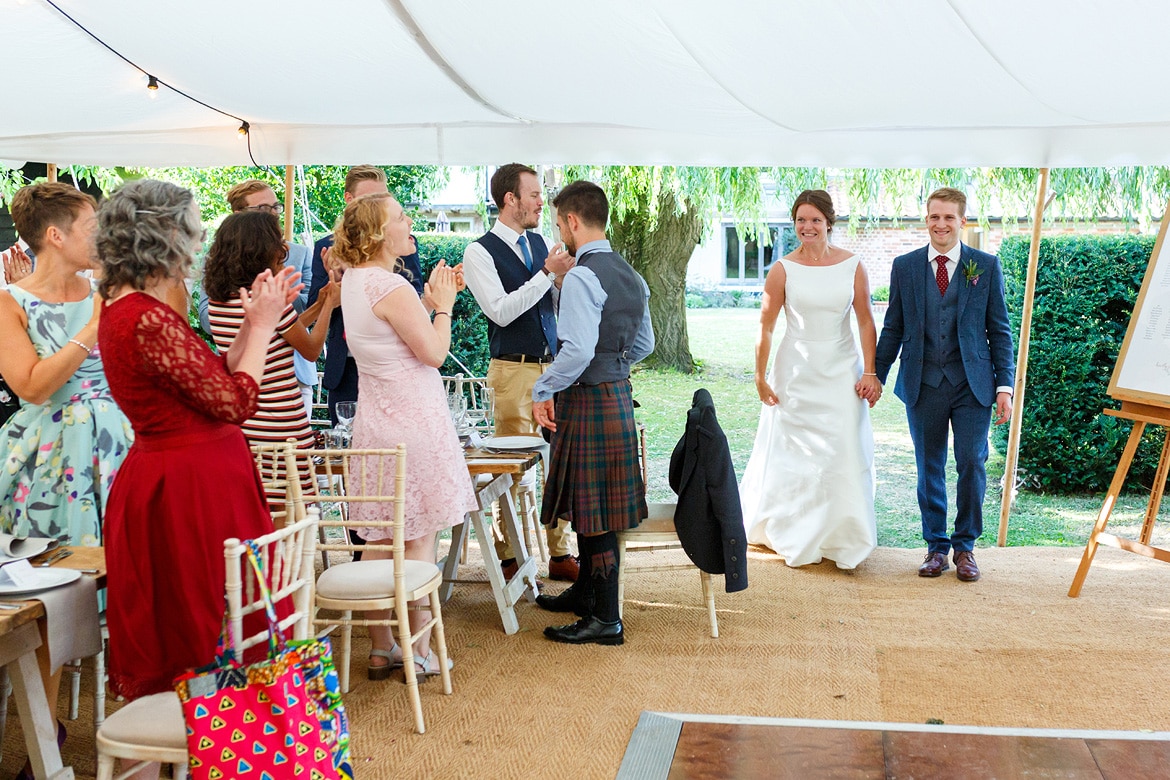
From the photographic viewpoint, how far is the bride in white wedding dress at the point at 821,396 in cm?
495

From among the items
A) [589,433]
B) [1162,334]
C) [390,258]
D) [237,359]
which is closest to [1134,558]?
[1162,334]

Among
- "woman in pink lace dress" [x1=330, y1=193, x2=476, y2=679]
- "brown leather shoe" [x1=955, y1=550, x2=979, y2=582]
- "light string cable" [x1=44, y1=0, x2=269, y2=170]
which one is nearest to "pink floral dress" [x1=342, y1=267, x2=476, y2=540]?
"woman in pink lace dress" [x1=330, y1=193, x2=476, y2=679]

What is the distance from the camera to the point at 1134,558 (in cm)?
519

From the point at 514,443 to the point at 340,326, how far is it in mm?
914

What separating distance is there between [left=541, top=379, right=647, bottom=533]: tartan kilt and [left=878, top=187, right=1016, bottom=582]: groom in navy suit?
1547 millimetres

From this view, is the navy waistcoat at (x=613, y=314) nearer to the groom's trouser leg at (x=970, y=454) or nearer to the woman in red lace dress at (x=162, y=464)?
the woman in red lace dress at (x=162, y=464)

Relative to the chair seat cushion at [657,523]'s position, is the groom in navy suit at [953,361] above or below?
above

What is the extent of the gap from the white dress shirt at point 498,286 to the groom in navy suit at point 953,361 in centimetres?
169

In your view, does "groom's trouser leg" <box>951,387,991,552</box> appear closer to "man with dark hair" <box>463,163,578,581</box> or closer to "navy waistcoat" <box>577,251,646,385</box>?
"navy waistcoat" <box>577,251,646,385</box>

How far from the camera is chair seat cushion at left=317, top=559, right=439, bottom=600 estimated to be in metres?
3.21

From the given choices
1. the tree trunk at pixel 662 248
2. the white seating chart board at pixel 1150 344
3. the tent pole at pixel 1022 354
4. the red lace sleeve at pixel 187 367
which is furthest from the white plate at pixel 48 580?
the tree trunk at pixel 662 248

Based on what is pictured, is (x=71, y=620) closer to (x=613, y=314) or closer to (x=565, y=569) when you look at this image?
(x=613, y=314)

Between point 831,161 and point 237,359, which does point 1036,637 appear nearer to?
point 831,161

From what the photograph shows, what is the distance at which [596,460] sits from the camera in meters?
3.88
